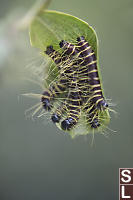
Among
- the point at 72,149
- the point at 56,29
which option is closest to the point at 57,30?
the point at 56,29

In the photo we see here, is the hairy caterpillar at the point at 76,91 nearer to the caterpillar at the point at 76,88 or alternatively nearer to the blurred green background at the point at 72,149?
the caterpillar at the point at 76,88

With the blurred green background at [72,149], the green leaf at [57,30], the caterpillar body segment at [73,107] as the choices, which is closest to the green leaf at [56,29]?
the green leaf at [57,30]

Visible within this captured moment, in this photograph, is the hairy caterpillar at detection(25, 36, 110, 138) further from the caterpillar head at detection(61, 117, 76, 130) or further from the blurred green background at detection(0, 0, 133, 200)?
the blurred green background at detection(0, 0, 133, 200)

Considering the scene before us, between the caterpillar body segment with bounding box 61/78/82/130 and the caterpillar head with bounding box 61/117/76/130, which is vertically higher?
the caterpillar body segment with bounding box 61/78/82/130

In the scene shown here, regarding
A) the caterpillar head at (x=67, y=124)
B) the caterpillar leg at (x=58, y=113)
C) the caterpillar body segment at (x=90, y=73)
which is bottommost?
the caterpillar head at (x=67, y=124)

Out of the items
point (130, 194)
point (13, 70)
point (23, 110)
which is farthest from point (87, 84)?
point (23, 110)

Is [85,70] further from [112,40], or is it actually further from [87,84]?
[112,40]

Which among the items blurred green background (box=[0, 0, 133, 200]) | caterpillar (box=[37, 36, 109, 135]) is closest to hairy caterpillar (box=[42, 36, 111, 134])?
caterpillar (box=[37, 36, 109, 135])
